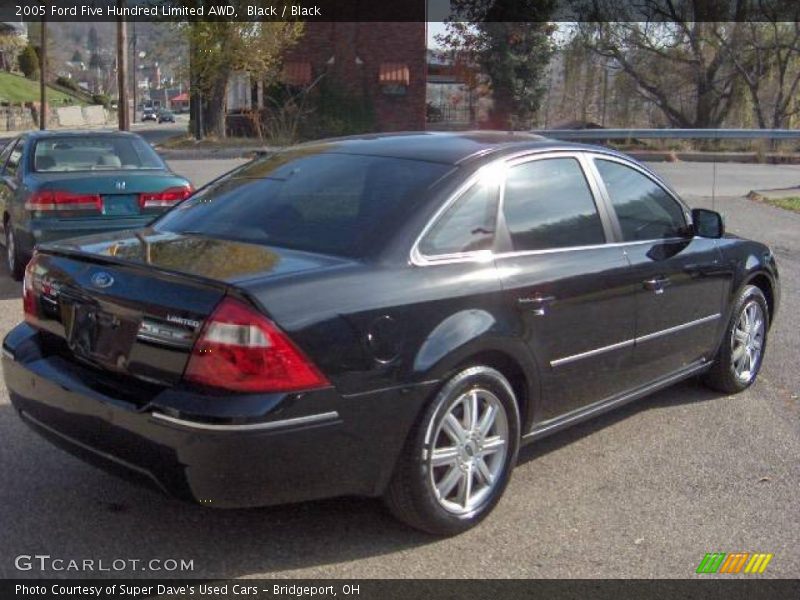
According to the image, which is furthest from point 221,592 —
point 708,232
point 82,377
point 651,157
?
point 651,157

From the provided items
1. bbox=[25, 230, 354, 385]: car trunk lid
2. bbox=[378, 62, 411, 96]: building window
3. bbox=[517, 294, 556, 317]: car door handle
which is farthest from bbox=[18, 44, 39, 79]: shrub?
bbox=[517, 294, 556, 317]: car door handle

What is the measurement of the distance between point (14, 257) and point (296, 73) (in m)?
26.8

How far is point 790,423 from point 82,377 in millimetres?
3906

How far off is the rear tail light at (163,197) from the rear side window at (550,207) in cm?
450

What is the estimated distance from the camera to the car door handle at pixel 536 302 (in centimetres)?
412

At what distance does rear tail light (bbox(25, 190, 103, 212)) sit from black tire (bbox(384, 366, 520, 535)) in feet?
17.7

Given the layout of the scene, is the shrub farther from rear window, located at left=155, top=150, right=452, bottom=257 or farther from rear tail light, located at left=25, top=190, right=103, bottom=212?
rear window, located at left=155, top=150, right=452, bottom=257

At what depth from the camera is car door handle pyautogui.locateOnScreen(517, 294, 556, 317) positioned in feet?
13.5

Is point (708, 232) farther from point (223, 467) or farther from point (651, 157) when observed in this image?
point (651, 157)

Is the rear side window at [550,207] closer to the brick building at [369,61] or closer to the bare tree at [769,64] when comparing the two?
the brick building at [369,61]

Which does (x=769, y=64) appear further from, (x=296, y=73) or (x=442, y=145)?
(x=442, y=145)

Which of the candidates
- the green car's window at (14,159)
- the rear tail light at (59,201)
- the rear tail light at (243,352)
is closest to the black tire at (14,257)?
the green car's window at (14,159)

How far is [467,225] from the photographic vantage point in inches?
162

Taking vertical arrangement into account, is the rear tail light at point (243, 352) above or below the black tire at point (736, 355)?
above
